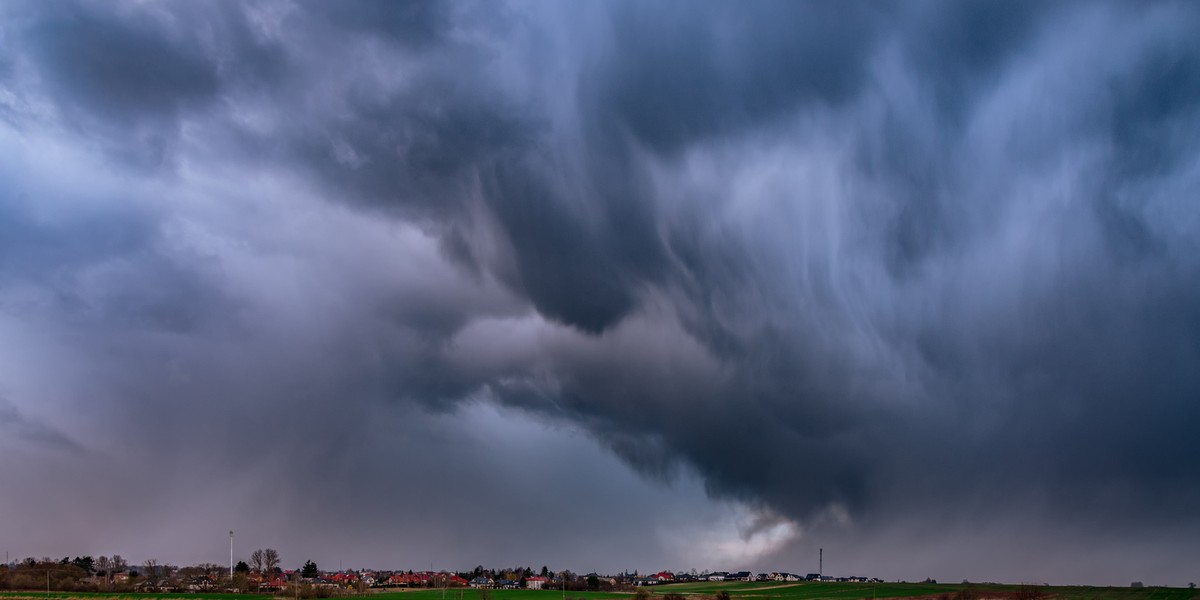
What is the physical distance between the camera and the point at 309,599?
19662 cm

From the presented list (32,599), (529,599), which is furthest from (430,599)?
(32,599)

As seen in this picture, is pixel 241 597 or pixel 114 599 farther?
pixel 241 597

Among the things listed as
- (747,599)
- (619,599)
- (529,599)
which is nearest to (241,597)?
(529,599)

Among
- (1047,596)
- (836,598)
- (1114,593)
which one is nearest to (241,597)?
(836,598)

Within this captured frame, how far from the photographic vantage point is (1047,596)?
173 m

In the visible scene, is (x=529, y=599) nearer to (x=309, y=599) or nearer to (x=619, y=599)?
(x=619, y=599)

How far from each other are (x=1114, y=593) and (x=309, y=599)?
6703 inches

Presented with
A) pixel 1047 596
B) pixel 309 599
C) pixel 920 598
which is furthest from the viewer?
pixel 309 599

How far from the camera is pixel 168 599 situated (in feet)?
586

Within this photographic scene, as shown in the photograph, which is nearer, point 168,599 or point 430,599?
point 168,599

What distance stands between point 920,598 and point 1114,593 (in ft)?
138

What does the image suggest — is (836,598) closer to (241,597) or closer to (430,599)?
(430,599)

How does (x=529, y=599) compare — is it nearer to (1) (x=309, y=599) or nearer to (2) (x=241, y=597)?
(1) (x=309, y=599)

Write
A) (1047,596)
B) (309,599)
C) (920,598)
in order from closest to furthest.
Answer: (1047,596) < (920,598) < (309,599)
